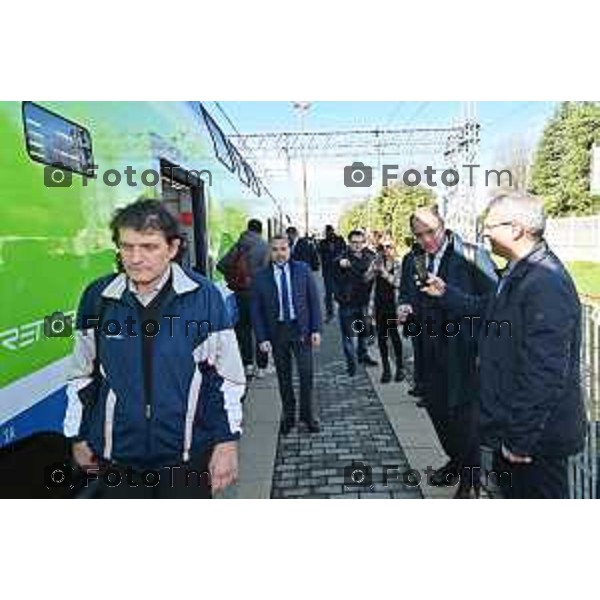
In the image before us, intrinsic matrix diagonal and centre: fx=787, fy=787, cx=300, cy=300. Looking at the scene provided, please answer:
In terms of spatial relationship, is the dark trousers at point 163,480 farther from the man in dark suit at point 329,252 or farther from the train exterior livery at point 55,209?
the man in dark suit at point 329,252

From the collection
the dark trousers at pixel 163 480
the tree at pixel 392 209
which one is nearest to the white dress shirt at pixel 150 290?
the dark trousers at pixel 163 480

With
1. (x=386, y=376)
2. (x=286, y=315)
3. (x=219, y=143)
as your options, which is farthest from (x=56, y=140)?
(x=386, y=376)

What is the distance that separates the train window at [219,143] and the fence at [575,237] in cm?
161

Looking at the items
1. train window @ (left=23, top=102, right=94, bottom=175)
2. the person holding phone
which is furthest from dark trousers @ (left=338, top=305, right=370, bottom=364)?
train window @ (left=23, top=102, right=94, bottom=175)

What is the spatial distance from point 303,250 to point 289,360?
63cm

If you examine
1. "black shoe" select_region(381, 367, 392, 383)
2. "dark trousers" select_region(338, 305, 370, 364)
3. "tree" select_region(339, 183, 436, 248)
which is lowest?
"black shoe" select_region(381, 367, 392, 383)

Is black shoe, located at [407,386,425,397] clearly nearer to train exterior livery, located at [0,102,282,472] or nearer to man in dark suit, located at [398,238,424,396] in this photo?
man in dark suit, located at [398,238,424,396]

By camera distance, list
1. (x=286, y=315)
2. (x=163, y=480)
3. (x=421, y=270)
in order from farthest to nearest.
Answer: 1. (x=286, y=315)
2. (x=421, y=270)
3. (x=163, y=480)

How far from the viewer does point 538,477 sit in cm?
317

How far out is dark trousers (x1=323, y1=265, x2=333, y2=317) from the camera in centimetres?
444

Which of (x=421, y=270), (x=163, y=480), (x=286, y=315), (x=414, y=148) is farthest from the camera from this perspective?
(x=286, y=315)

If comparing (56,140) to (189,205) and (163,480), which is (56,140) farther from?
(163,480)

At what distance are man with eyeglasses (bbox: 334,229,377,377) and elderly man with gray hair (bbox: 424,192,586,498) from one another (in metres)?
0.81
